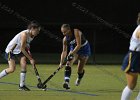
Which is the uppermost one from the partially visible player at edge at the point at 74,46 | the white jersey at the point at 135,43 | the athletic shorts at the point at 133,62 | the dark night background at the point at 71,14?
the white jersey at the point at 135,43

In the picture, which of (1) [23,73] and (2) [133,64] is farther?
(1) [23,73]

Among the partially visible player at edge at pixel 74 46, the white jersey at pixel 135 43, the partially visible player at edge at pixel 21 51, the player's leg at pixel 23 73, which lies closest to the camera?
the white jersey at pixel 135 43

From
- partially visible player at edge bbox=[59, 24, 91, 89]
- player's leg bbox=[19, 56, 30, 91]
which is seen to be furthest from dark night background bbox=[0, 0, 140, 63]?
player's leg bbox=[19, 56, 30, 91]

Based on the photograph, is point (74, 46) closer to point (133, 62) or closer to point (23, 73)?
point (23, 73)

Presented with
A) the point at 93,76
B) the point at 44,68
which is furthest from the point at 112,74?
the point at 44,68

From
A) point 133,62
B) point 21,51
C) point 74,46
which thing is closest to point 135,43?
point 133,62

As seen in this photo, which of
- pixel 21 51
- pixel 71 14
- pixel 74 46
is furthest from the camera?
pixel 71 14

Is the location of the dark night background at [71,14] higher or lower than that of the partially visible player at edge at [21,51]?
lower

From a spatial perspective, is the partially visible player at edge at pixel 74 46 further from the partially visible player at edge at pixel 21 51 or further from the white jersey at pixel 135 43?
the white jersey at pixel 135 43

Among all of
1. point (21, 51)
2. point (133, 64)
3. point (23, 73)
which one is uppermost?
point (133, 64)

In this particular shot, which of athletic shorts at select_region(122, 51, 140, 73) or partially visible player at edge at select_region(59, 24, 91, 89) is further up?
athletic shorts at select_region(122, 51, 140, 73)

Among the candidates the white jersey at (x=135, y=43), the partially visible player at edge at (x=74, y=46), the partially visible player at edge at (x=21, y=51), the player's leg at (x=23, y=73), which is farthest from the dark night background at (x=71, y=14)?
the white jersey at (x=135, y=43)

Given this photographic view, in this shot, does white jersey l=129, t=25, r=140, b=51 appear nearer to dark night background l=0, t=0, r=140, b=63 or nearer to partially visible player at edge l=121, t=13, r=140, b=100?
partially visible player at edge l=121, t=13, r=140, b=100

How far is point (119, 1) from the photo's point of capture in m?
22.7
